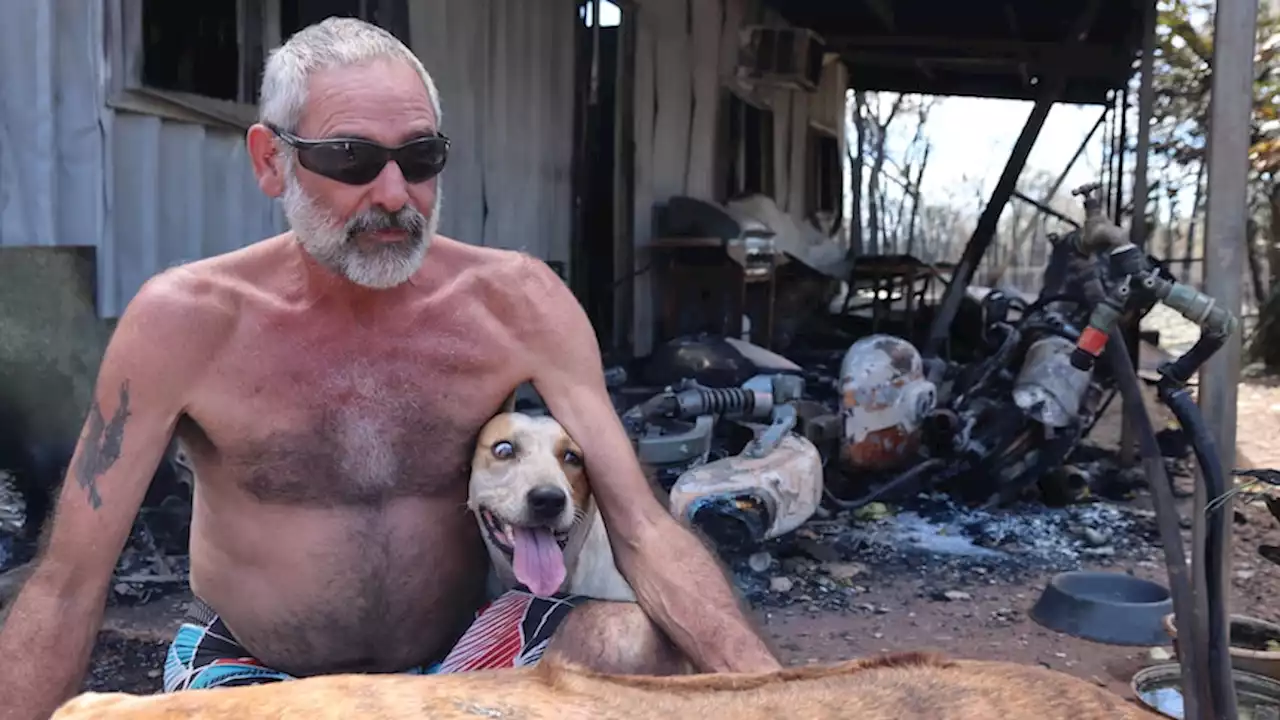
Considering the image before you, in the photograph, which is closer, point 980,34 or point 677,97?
point 677,97

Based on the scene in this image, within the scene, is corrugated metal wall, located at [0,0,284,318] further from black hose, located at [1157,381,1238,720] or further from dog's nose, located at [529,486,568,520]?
black hose, located at [1157,381,1238,720]

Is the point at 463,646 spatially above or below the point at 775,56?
below

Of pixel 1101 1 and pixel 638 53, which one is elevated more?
pixel 1101 1

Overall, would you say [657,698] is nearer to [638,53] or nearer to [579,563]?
[579,563]

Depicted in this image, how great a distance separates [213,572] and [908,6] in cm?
1044

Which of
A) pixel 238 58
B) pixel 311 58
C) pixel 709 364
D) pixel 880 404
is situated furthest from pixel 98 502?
pixel 880 404

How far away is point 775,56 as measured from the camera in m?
10.8

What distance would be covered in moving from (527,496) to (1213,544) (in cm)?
156

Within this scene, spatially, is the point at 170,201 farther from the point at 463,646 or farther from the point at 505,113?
the point at 463,646

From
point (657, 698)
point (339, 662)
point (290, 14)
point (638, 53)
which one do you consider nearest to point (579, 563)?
point (339, 662)

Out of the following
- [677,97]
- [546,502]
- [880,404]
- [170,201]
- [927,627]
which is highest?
[677,97]

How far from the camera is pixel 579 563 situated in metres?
2.56

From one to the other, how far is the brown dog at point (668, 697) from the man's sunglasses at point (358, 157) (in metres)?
1.03

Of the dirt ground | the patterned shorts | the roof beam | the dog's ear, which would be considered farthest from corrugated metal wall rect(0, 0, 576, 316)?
the roof beam
